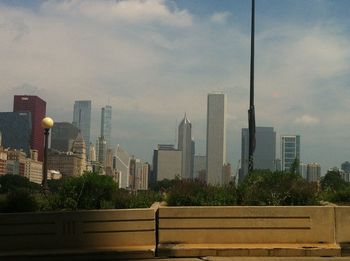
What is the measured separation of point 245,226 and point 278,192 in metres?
1.51

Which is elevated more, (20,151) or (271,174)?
(20,151)

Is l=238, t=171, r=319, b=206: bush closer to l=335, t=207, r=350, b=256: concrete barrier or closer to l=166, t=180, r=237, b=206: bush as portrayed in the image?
l=166, t=180, r=237, b=206: bush

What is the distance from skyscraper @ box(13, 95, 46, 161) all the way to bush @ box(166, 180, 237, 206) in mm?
45806

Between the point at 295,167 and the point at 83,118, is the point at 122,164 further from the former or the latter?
the point at 295,167

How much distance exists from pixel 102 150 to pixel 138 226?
52.9 meters

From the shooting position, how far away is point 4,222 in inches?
452

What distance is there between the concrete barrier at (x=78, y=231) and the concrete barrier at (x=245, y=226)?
454 millimetres

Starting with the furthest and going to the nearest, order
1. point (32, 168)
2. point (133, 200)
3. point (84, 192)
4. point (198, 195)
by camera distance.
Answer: point (32, 168), point (133, 200), point (84, 192), point (198, 195)

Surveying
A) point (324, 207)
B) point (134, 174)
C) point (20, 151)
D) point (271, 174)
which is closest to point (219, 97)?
point (271, 174)

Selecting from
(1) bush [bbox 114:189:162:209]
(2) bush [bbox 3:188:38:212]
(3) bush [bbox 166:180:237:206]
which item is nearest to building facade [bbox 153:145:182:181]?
(1) bush [bbox 114:189:162:209]

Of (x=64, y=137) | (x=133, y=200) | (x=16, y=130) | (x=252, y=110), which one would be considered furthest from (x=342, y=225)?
(x=16, y=130)

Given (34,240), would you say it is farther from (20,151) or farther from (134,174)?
(20,151)

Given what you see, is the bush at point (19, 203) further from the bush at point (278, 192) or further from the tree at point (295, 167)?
the tree at point (295, 167)

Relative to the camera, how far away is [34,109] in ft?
196
